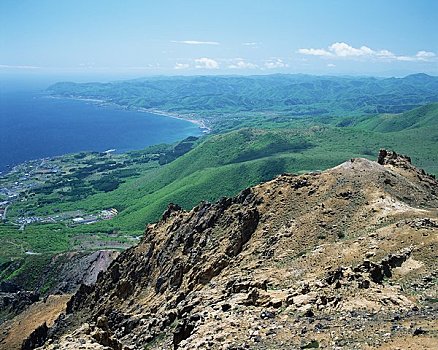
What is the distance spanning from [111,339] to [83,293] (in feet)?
137

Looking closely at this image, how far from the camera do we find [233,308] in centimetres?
4247

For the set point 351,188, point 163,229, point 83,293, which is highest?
point 351,188

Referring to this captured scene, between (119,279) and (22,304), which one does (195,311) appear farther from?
(22,304)

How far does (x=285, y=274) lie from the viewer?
5053 cm

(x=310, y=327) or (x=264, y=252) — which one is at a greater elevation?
(x=310, y=327)

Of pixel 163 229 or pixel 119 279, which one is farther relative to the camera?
pixel 163 229

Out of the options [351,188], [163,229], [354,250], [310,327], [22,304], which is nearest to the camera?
[310,327]

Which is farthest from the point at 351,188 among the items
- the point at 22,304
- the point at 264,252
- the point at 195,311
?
the point at 22,304

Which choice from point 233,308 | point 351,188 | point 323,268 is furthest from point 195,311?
point 351,188

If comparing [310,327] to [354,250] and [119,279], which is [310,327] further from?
[119,279]

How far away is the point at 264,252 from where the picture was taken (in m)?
60.9

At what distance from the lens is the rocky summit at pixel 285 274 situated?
34750 millimetres

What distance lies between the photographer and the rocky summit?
34.8 m

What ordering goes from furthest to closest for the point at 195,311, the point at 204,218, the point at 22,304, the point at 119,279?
1. the point at 22,304
2. the point at 119,279
3. the point at 204,218
4. the point at 195,311
